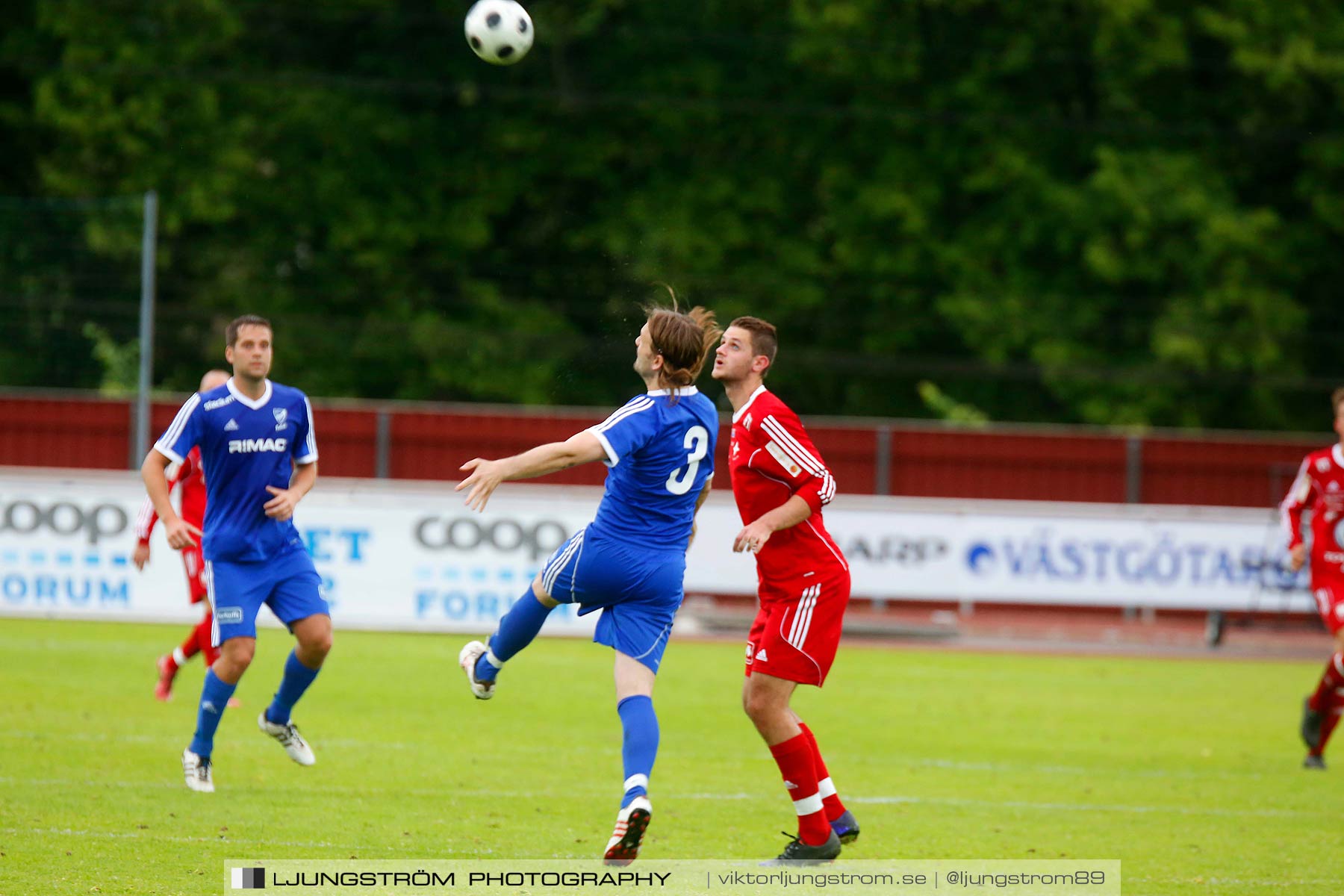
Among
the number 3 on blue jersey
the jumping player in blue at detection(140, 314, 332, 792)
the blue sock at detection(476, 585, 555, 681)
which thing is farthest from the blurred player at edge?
the number 3 on blue jersey

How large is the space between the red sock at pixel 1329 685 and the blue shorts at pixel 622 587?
5595 millimetres

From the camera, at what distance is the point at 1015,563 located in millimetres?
17562

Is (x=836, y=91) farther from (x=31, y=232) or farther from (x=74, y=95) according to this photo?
(x=31, y=232)

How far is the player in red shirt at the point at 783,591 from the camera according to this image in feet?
21.8

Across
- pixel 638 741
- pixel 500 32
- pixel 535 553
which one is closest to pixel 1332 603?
pixel 638 741

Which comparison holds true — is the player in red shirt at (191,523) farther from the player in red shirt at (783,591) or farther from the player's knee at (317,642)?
the player in red shirt at (783,591)

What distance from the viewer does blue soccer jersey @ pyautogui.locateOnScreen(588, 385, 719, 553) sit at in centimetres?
623

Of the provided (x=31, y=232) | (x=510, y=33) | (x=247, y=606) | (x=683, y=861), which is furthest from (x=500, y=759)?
(x=31, y=232)

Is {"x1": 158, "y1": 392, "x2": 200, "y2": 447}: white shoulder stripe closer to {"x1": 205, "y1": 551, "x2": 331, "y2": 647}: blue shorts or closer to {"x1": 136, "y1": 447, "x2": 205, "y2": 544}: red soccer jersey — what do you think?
{"x1": 205, "y1": 551, "x2": 331, "y2": 647}: blue shorts

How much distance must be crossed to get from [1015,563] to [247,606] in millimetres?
11513

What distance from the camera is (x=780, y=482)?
264 inches

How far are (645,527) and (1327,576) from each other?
5909 mm

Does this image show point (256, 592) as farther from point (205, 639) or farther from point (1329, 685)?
point (1329, 685)

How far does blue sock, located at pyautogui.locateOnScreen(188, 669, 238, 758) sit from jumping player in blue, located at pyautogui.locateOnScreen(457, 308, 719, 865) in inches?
74.5
